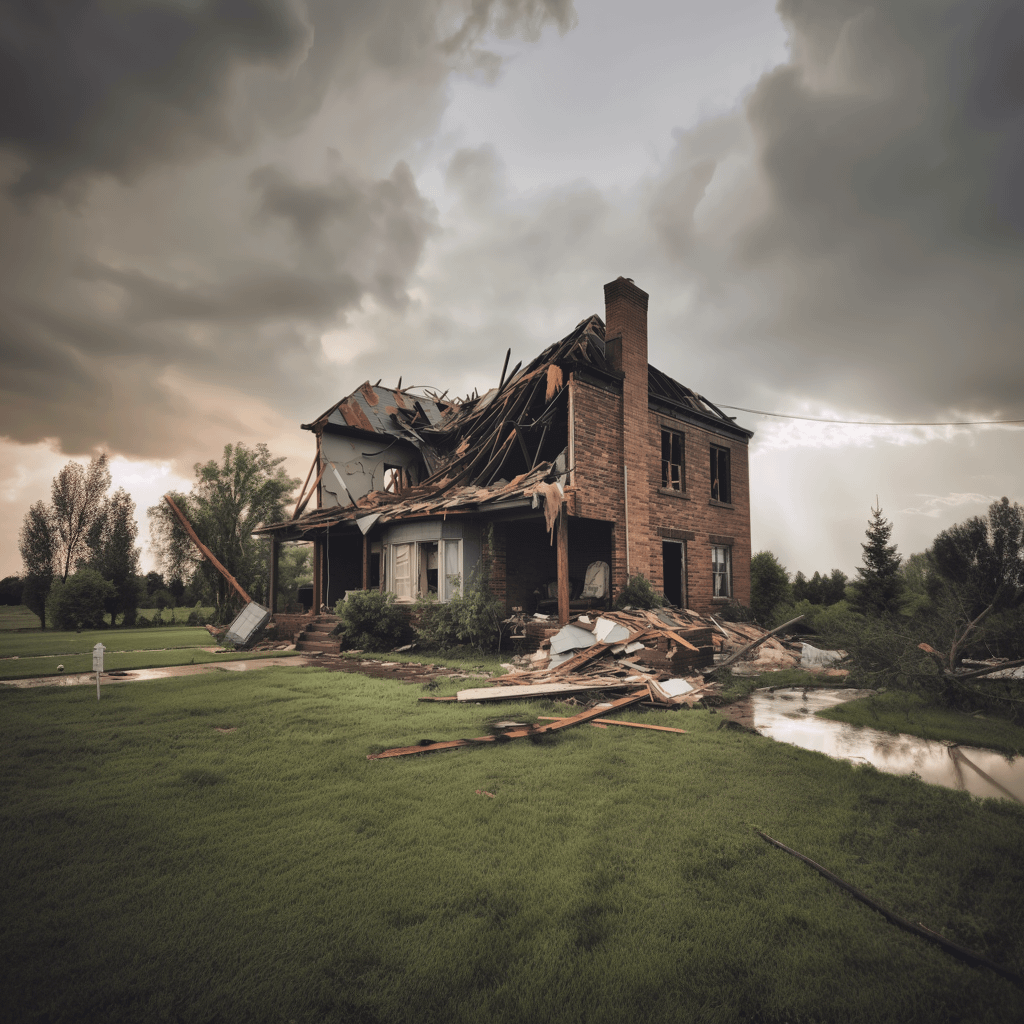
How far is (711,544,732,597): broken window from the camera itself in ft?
55.2

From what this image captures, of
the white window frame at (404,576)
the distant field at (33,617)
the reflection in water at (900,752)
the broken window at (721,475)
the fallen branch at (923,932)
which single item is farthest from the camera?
the distant field at (33,617)

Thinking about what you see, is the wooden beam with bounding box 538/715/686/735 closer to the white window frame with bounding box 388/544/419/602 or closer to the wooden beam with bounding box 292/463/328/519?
the white window frame with bounding box 388/544/419/602

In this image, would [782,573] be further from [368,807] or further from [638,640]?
[368,807]

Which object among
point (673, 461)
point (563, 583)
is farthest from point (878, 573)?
point (563, 583)

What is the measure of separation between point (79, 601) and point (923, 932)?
117 feet

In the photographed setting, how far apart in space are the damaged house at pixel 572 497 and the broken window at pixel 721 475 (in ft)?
0.17

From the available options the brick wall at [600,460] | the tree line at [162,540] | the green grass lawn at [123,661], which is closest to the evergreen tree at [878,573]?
the brick wall at [600,460]

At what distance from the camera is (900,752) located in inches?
207

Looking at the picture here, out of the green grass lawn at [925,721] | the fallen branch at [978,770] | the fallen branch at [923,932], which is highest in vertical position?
the fallen branch at [923,932]

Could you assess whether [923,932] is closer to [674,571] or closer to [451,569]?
[451,569]

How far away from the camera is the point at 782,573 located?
19375 millimetres

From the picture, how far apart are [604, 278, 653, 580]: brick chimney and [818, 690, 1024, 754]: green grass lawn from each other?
260 inches

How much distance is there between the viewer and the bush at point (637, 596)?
12.6 m

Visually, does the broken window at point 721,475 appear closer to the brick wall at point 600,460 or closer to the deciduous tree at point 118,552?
the brick wall at point 600,460
